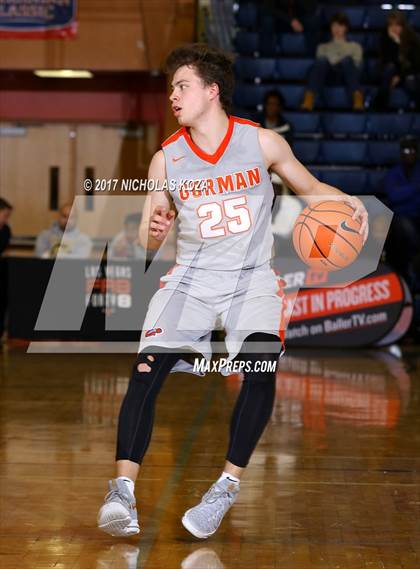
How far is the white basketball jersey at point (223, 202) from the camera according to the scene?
13.2ft

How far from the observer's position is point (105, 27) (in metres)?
12.9

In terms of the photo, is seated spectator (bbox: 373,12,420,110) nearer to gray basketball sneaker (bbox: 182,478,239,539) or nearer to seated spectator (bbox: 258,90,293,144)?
seated spectator (bbox: 258,90,293,144)

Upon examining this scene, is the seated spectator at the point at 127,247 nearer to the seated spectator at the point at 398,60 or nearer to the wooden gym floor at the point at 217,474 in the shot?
the wooden gym floor at the point at 217,474

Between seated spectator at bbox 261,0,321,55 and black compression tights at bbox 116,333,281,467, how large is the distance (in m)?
9.39

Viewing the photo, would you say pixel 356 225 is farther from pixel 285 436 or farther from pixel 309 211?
pixel 285 436

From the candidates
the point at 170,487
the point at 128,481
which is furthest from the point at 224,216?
the point at 170,487

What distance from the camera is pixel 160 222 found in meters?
3.84

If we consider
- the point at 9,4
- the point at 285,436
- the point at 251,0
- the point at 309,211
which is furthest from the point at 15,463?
the point at 251,0

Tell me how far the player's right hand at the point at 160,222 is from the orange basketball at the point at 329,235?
71 centimetres

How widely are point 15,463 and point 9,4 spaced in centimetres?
849

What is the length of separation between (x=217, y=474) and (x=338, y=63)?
27.0 ft

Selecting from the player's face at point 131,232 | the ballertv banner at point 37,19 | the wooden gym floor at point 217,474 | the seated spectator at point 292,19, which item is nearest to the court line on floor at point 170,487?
the wooden gym floor at point 217,474

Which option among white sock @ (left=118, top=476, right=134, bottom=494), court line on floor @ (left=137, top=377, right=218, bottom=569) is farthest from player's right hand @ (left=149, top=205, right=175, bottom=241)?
court line on floor @ (left=137, top=377, right=218, bottom=569)

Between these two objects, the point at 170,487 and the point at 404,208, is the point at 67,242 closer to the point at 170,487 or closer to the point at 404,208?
the point at 404,208
